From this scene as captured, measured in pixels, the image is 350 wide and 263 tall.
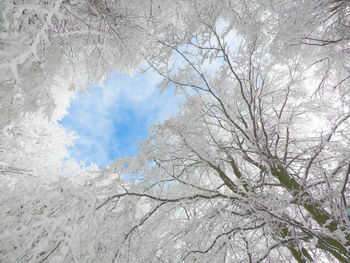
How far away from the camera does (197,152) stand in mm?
2803

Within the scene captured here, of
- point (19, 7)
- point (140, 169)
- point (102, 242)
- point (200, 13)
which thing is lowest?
point (102, 242)

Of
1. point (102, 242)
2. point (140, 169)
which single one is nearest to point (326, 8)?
point (140, 169)

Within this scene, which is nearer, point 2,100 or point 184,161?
point 2,100

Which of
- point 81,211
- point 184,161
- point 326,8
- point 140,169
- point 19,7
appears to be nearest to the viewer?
point 19,7

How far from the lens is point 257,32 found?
2312 millimetres

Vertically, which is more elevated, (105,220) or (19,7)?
(19,7)

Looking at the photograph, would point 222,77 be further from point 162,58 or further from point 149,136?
point 149,136

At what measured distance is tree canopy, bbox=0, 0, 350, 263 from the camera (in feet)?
5.60

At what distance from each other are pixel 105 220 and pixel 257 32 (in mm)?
2919

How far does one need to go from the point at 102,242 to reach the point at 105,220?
0.23m

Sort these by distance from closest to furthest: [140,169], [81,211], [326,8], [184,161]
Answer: [81,211] < [326,8] < [140,169] < [184,161]

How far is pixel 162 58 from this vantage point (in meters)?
2.79

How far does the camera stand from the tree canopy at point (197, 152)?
1708mm

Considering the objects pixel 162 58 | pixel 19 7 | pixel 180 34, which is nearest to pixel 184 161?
pixel 162 58
